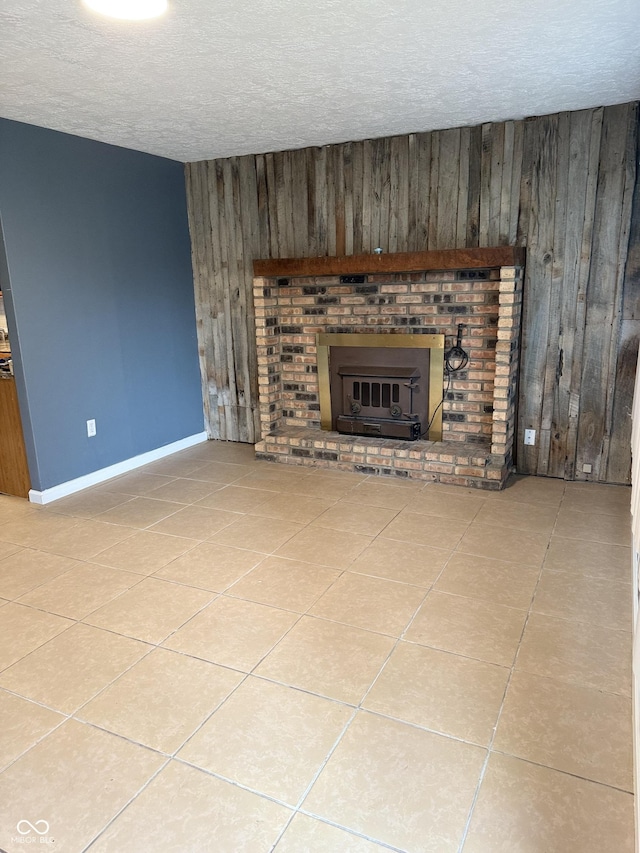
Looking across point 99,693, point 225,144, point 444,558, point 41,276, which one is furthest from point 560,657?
point 225,144

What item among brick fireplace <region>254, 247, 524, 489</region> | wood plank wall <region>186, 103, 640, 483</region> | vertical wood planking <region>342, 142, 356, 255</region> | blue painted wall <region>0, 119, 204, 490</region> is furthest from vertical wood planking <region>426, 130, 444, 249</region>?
blue painted wall <region>0, 119, 204, 490</region>

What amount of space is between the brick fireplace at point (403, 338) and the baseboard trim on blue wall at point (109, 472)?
0.73 metres

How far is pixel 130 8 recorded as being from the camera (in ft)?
6.27

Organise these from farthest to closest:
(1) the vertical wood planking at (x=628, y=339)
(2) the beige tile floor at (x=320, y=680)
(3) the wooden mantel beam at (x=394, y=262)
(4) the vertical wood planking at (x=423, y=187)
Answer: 1. (4) the vertical wood planking at (x=423, y=187)
2. (3) the wooden mantel beam at (x=394, y=262)
3. (1) the vertical wood planking at (x=628, y=339)
4. (2) the beige tile floor at (x=320, y=680)

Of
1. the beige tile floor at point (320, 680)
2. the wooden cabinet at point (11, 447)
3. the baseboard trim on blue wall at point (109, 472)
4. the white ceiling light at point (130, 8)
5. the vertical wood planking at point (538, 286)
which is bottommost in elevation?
the beige tile floor at point (320, 680)

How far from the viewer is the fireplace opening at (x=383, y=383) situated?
3916 millimetres

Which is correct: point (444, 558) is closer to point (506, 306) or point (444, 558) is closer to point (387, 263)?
point (506, 306)

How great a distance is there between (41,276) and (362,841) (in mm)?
3283

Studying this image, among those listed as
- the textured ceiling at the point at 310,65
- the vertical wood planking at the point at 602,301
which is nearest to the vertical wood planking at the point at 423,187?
the textured ceiling at the point at 310,65

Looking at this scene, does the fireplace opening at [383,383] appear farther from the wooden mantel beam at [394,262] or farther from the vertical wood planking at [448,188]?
the vertical wood planking at [448,188]

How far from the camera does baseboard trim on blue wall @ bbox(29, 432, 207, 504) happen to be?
356 centimetres

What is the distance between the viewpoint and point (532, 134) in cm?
337

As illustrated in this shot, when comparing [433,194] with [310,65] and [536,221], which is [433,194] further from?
[310,65]

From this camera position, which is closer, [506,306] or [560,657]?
[560,657]
